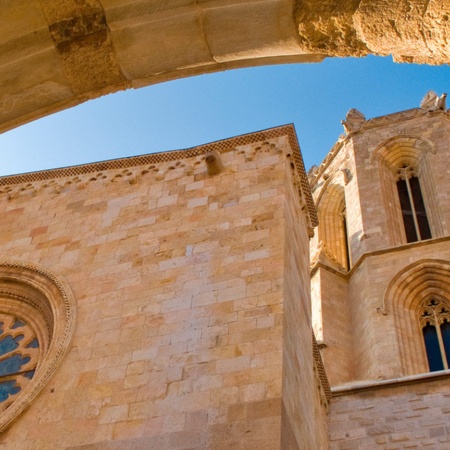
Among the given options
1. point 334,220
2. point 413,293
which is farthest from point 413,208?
point 413,293

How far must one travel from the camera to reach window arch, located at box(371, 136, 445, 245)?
17922 mm

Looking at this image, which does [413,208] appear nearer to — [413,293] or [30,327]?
[413,293]

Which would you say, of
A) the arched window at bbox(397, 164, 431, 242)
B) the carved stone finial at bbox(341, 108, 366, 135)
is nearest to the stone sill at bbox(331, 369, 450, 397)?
the arched window at bbox(397, 164, 431, 242)

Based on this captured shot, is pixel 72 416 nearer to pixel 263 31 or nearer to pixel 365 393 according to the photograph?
pixel 263 31

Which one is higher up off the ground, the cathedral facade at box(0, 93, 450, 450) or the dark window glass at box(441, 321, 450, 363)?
the dark window glass at box(441, 321, 450, 363)


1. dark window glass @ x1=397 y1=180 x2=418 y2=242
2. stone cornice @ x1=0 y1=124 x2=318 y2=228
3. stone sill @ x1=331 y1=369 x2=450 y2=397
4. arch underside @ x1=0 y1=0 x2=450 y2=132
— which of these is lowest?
arch underside @ x1=0 y1=0 x2=450 y2=132

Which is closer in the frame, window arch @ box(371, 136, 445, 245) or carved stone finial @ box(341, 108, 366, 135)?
window arch @ box(371, 136, 445, 245)

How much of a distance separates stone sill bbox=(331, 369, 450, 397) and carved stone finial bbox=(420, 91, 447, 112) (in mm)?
11278

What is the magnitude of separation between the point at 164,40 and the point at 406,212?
55.4ft

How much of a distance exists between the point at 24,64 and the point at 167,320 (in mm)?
4162

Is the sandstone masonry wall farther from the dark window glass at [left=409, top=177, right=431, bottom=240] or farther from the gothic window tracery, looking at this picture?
the dark window glass at [left=409, top=177, right=431, bottom=240]

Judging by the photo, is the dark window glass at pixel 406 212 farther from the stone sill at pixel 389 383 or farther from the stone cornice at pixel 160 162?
the stone cornice at pixel 160 162

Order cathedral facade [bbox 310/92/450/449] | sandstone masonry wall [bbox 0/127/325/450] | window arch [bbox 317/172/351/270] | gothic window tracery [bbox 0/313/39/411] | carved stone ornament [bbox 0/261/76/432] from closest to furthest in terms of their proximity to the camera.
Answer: sandstone masonry wall [bbox 0/127/325/450] → carved stone ornament [bbox 0/261/76/432] → gothic window tracery [bbox 0/313/39/411] → cathedral facade [bbox 310/92/450/449] → window arch [bbox 317/172/351/270]

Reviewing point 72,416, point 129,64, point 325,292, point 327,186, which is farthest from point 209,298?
point 327,186
